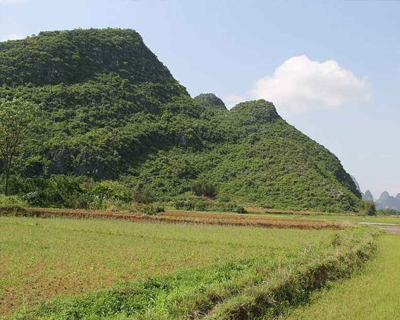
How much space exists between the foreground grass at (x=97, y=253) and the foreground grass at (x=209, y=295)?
1205mm

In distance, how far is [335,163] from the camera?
95812 millimetres

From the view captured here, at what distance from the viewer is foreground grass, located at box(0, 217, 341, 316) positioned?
11086 mm

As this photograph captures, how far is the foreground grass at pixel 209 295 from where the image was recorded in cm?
812

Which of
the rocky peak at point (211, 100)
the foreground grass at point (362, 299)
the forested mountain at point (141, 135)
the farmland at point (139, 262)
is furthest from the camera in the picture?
the rocky peak at point (211, 100)

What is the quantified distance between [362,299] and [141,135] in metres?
61.1

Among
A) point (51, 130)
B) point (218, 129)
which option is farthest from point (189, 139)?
point (51, 130)

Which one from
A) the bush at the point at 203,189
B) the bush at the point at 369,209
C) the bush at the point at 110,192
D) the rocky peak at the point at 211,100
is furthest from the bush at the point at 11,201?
the rocky peak at the point at 211,100

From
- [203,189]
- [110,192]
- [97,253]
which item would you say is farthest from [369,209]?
[97,253]

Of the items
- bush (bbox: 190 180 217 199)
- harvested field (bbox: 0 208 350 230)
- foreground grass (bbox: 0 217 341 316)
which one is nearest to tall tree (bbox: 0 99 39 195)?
harvested field (bbox: 0 208 350 230)

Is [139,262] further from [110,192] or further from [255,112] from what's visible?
[255,112]

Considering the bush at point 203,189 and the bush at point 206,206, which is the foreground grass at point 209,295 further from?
the bush at point 203,189

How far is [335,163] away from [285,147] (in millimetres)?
24758

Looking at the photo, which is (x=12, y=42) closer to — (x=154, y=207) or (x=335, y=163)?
(x=154, y=207)

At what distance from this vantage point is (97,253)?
16.5 metres
